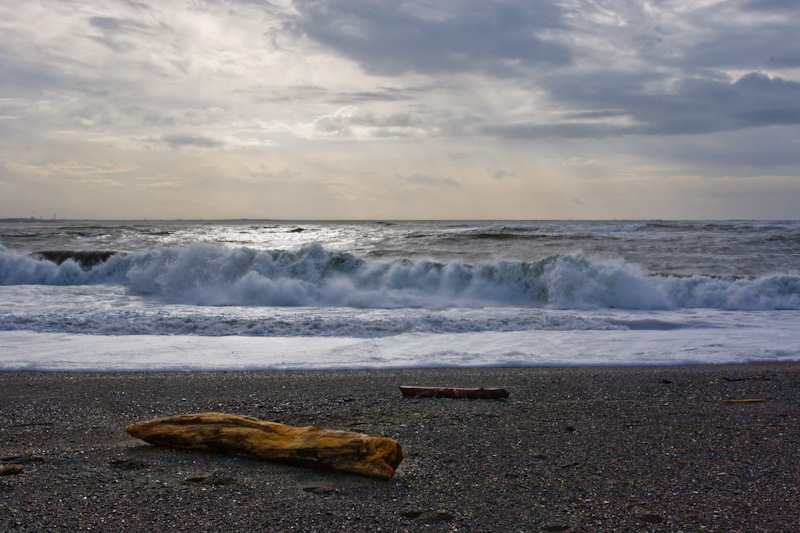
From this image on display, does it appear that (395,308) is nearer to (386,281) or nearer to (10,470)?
(386,281)

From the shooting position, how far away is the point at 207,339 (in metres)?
7.92

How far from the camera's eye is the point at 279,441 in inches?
131

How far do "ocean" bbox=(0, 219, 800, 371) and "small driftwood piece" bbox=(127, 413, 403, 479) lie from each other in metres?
2.72

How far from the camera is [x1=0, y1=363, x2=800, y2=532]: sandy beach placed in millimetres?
2717

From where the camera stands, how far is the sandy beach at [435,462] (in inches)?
107

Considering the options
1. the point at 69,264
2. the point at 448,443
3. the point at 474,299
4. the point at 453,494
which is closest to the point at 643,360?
the point at 448,443

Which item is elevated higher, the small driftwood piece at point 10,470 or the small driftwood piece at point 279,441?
the small driftwood piece at point 279,441

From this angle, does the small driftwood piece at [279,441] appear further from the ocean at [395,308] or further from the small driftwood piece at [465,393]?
the ocean at [395,308]

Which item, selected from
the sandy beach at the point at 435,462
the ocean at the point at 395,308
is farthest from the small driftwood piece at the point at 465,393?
the ocean at the point at 395,308

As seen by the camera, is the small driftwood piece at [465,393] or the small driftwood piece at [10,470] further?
the small driftwood piece at [465,393]

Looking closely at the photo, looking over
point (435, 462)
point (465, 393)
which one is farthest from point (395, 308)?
point (435, 462)

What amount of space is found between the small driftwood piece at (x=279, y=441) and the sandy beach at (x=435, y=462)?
0.07 meters

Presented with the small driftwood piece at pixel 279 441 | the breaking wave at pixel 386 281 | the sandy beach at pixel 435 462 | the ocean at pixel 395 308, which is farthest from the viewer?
the breaking wave at pixel 386 281

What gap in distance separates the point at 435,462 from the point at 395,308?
849cm
